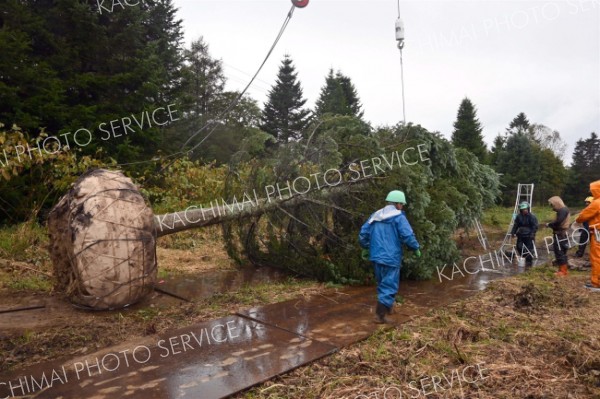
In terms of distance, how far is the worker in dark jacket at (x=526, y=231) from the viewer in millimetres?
8117

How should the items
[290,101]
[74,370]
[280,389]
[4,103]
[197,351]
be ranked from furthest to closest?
[290,101] → [4,103] → [197,351] → [74,370] → [280,389]

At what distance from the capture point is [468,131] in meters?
29.2

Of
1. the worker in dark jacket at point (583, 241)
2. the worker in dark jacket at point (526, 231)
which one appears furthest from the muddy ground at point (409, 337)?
the worker in dark jacket at point (583, 241)

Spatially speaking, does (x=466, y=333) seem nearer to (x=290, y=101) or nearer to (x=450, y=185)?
(x=450, y=185)

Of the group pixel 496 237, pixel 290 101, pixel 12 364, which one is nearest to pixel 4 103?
pixel 12 364

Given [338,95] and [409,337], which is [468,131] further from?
[409,337]

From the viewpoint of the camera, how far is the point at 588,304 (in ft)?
16.5

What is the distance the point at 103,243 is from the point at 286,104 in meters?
32.0

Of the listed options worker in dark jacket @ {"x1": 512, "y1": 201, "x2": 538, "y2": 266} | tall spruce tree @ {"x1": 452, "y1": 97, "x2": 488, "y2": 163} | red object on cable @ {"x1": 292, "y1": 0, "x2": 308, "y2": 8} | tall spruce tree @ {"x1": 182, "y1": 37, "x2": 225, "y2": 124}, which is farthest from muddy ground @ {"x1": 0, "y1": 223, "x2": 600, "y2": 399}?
tall spruce tree @ {"x1": 452, "y1": 97, "x2": 488, "y2": 163}

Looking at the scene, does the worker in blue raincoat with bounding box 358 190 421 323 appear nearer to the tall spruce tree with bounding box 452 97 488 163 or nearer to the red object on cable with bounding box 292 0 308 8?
the red object on cable with bounding box 292 0 308 8

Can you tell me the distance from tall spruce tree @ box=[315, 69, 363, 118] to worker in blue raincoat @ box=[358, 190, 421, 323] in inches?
1185

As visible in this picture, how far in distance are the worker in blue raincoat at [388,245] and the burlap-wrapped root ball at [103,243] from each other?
2611 mm

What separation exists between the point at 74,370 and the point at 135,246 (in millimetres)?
1718

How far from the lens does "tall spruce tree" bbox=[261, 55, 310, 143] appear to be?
34.1 m
